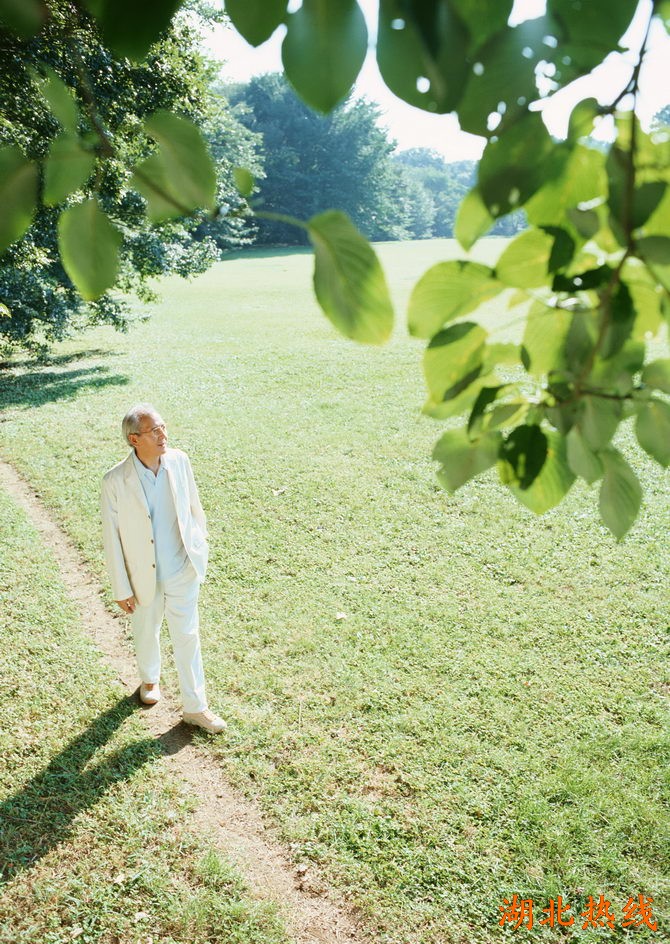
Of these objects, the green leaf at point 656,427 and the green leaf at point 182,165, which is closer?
the green leaf at point 182,165

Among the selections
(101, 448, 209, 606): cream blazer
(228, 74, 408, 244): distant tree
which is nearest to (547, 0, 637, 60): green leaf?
(101, 448, 209, 606): cream blazer

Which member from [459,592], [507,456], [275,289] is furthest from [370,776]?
[275,289]

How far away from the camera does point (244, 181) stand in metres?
0.58

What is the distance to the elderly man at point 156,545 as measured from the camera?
4.00 meters

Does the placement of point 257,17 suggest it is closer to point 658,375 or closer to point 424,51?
point 424,51

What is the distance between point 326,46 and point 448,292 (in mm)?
240

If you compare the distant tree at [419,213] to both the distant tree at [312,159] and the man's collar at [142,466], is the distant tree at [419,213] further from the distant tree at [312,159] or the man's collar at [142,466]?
the man's collar at [142,466]

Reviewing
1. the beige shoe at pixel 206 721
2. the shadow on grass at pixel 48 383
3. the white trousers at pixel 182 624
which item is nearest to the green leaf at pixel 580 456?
the white trousers at pixel 182 624

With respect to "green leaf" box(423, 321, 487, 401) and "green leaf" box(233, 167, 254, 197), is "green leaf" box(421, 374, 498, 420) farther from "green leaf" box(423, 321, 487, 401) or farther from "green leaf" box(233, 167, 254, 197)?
"green leaf" box(233, 167, 254, 197)

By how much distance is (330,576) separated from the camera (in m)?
6.20

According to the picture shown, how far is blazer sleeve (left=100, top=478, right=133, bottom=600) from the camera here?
4.02m

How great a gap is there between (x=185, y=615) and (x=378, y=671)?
1.57 m

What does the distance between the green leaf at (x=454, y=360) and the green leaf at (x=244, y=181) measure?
239 millimetres

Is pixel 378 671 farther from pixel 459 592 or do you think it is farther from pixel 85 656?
pixel 85 656
